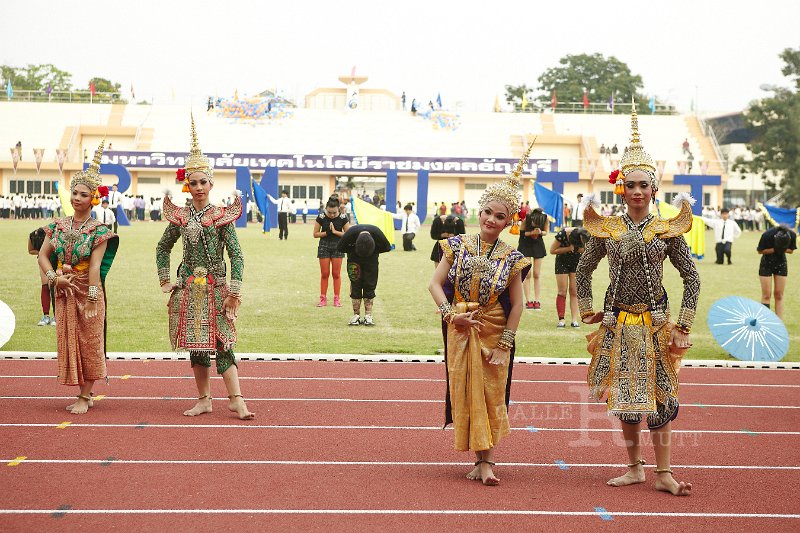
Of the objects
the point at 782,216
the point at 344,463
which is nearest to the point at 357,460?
the point at 344,463

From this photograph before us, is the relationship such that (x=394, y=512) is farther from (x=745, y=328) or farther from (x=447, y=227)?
(x=447, y=227)

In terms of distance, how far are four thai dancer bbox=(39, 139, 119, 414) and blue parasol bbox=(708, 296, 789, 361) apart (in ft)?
19.9

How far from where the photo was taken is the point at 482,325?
574 centimetres

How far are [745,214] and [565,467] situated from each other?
51.3 metres

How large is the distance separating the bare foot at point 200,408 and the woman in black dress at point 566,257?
651 centimetres

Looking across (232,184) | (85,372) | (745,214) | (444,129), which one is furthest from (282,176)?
(85,372)

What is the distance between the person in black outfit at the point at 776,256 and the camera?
1333cm

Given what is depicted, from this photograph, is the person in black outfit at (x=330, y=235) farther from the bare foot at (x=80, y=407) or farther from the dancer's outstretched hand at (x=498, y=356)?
the dancer's outstretched hand at (x=498, y=356)

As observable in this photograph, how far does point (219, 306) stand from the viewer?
7395 mm

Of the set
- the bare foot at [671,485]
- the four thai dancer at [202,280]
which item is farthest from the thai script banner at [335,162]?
the bare foot at [671,485]

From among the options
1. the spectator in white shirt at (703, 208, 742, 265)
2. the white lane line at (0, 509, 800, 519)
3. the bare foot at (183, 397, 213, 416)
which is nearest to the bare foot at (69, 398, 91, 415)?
the bare foot at (183, 397, 213, 416)

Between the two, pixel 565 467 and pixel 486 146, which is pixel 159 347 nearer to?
pixel 565 467

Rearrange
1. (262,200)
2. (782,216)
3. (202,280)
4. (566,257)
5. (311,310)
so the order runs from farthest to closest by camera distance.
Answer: (262,200) → (311,310) → (782,216) → (566,257) → (202,280)

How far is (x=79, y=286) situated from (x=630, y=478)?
4.16 meters
